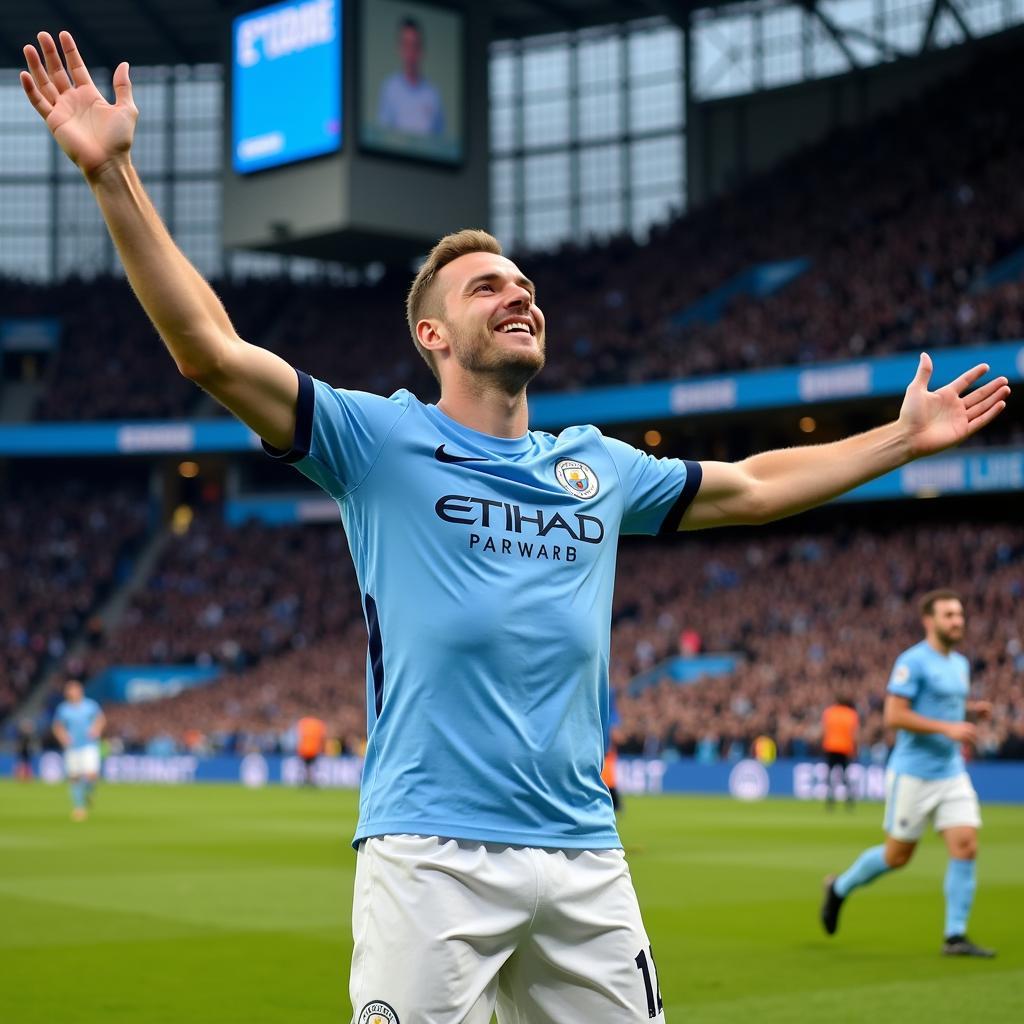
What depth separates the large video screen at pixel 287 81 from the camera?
155 ft

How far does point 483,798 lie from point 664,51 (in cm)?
6052

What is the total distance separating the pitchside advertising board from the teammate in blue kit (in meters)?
27.7

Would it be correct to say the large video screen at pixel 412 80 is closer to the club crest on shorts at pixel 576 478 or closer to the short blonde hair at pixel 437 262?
the short blonde hair at pixel 437 262

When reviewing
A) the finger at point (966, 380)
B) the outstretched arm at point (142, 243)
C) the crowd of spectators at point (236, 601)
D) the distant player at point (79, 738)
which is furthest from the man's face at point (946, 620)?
the crowd of spectators at point (236, 601)

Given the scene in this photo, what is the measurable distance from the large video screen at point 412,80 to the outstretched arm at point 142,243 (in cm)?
4470

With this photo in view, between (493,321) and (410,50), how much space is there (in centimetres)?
4628

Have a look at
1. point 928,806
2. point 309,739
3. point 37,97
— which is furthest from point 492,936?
point 309,739

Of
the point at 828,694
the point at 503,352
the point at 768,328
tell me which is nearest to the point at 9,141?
the point at 768,328

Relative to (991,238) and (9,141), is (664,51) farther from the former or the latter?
(9,141)

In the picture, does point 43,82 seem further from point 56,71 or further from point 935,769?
point 935,769

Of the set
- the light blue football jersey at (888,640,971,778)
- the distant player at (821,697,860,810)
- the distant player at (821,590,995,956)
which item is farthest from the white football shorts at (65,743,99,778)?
the light blue football jersey at (888,640,971,778)

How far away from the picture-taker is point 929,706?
1180cm

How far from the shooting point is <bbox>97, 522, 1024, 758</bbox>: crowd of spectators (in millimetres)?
35688

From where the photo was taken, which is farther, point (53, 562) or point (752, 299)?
point (53, 562)
